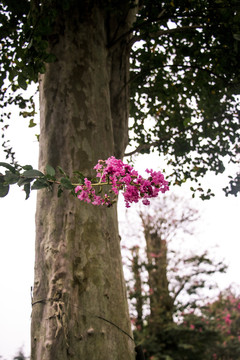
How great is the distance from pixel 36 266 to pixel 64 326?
1.55ft

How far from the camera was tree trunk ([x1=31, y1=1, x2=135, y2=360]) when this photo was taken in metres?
1.62

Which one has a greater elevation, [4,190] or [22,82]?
[22,82]

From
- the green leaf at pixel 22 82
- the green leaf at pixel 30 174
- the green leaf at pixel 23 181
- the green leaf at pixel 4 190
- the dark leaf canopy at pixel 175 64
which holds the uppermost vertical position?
the dark leaf canopy at pixel 175 64

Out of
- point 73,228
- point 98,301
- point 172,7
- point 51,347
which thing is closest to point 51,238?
point 73,228

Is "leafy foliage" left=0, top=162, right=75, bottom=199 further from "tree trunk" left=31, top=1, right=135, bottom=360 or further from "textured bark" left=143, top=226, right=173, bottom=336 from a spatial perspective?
"textured bark" left=143, top=226, right=173, bottom=336

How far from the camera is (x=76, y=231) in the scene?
74.0 inches

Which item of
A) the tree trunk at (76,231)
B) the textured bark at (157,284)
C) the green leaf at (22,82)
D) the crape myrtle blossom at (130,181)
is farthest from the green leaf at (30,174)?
the textured bark at (157,284)

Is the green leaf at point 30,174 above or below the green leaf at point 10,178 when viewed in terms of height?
above

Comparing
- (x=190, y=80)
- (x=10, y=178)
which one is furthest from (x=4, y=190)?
(x=190, y=80)

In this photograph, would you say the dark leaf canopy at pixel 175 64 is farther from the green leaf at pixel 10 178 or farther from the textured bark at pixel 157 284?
the textured bark at pixel 157 284

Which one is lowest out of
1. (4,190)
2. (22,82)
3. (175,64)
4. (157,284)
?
(4,190)

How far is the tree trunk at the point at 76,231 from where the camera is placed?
5.32 ft

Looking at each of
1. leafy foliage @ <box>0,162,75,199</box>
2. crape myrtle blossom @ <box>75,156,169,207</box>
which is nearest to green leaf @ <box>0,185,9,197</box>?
leafy foliage @ <box>0,162,75,199</box>

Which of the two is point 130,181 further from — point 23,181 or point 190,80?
point 190,80
